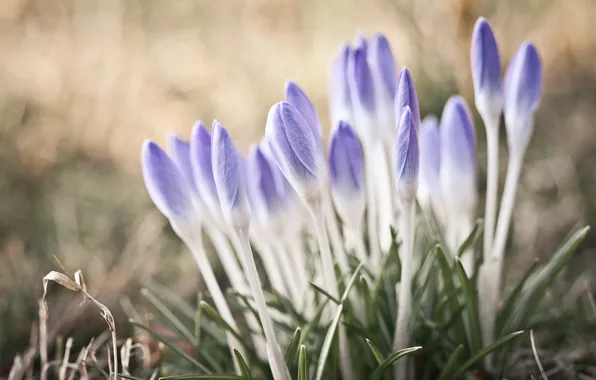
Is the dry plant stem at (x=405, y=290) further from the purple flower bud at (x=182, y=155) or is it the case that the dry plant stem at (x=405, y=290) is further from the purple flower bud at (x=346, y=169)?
the purple flower bud at (x=182, y=155)

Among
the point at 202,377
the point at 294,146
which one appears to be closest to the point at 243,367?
the point at 202,377

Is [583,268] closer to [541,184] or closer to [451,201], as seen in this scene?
[541,184]

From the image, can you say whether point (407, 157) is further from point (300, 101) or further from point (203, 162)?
point (203, 162)

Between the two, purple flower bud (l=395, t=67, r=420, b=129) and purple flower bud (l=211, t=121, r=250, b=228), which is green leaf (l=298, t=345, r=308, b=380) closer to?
A: purple flower bud (l=211, t=121, r=250, b=228)

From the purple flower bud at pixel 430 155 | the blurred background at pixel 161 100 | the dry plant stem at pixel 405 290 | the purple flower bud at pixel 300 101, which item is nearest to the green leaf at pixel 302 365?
the dry plant stem at pixel 405 290

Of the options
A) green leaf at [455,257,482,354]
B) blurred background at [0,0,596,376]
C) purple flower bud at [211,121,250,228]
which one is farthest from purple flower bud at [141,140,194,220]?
blurred background at [0,0,596,376]

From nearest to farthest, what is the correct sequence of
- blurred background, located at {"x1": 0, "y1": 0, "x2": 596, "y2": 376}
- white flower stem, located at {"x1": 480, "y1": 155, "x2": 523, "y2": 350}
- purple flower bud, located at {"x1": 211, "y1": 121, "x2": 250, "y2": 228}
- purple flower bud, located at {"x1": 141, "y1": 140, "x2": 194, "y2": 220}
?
purple flower bud, located at {"x1": 211, "y1": 121, "x2": 250, "y2": 228} < purple flower bud, located at {"x1": 141, "y1": 140, "x2": 194, "y2": 220} < white flower stem, located at {"x1": 480, "y1": 155, "x2": 523, "y2": 350} < blurred background, located at {"x1": 0, "y1": 0, "x2": 596, "y2": 376}
